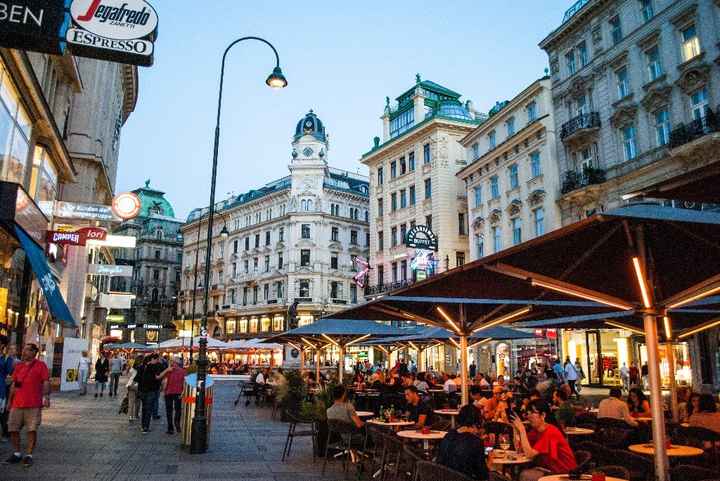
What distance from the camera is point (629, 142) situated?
2862cm

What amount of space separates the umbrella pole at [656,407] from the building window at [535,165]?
3024cm

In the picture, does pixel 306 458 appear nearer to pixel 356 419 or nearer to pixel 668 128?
pixel 356 419

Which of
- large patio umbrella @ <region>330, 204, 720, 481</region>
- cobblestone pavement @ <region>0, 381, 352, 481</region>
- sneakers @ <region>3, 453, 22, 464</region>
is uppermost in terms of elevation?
large patio umbrella @ <region>330, 204, 720, 481</region>

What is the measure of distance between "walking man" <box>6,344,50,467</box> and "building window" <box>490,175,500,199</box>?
110 ft

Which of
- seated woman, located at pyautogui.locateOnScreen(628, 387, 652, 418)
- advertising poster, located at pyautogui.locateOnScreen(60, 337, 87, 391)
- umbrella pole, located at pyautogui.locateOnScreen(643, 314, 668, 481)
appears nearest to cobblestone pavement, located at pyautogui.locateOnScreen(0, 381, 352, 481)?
umbrella pole, located at pyautogui.locateOnScreen(643, 314, 668, 481)

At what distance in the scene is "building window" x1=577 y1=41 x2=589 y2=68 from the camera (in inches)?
1264

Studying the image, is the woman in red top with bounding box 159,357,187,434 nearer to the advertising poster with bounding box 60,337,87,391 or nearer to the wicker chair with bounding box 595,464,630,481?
the wicker chair with bounding box 595,464,630,481

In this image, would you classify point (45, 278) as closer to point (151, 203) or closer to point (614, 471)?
point (614, 471)

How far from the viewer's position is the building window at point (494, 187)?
39500mm

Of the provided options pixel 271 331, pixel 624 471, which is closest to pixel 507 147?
pixel 624 471

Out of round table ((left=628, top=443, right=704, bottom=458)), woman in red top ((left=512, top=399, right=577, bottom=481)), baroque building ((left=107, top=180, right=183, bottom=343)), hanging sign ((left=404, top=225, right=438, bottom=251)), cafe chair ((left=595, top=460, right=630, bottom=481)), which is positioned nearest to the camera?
cafe chair ((left=595, top=460, right=630, bottom=481))

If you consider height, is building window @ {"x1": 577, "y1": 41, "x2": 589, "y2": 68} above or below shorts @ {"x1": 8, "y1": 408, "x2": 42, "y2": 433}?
above

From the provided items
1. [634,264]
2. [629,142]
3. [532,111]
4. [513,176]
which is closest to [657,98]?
[629,142]

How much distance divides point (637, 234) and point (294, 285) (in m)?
61.4
